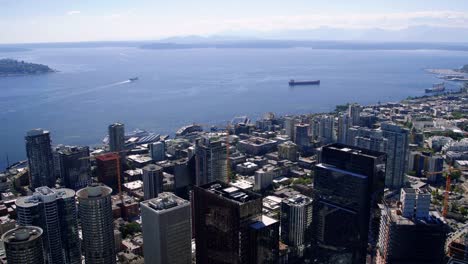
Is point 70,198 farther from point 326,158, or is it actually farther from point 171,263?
point 326,158

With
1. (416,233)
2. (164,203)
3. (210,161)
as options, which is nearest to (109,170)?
(210,161)

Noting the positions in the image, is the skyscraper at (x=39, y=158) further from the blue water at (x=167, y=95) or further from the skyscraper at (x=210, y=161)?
the skyscraper at (x=210, y=161)

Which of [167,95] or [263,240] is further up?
[263,240]

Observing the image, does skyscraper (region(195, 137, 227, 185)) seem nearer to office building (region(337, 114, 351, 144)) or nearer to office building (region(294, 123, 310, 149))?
office building (region(294, 123, 310, 149))

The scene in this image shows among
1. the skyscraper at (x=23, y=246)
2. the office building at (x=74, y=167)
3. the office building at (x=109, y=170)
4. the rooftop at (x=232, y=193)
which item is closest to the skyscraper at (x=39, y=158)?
the office building at (x=74, y=167)

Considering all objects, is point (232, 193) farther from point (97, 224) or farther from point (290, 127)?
point (290, 127)
